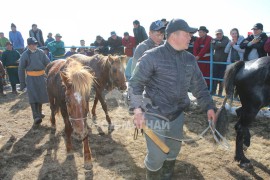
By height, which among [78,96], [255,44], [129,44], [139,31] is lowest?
[78,96]

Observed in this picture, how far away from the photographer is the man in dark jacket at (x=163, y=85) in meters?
2.71

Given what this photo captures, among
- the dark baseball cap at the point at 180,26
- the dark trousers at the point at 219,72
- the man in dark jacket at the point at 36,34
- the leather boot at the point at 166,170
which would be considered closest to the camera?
the dark baseball cap at the point at 180,26

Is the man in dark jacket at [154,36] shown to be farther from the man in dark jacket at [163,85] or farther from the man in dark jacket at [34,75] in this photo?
the man in dark jacket at [34,75]

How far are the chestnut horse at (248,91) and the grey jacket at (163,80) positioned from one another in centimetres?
178

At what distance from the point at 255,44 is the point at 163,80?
444cm

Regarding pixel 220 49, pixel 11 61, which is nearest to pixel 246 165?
pixel 220 49

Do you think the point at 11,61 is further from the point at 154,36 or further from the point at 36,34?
the point at 154,36

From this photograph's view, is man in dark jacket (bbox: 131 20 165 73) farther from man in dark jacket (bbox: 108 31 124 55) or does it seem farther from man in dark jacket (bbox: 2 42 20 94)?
man in dark jacket (bbox: 2 42 20 94)

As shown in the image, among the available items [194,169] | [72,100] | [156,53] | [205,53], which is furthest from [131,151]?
[205,53]

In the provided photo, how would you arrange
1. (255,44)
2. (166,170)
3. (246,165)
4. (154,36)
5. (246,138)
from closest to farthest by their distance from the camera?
(166,170)
(246,165)
(246,138)
(154,36)
(255,44)

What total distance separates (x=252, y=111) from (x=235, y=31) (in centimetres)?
363

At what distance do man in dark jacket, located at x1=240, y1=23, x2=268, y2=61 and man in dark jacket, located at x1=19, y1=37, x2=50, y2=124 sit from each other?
5.15 metres

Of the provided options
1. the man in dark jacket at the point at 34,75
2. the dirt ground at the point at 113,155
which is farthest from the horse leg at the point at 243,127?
the man in dark jacket at the point at 34,75

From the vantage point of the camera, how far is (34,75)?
6.60 meters
